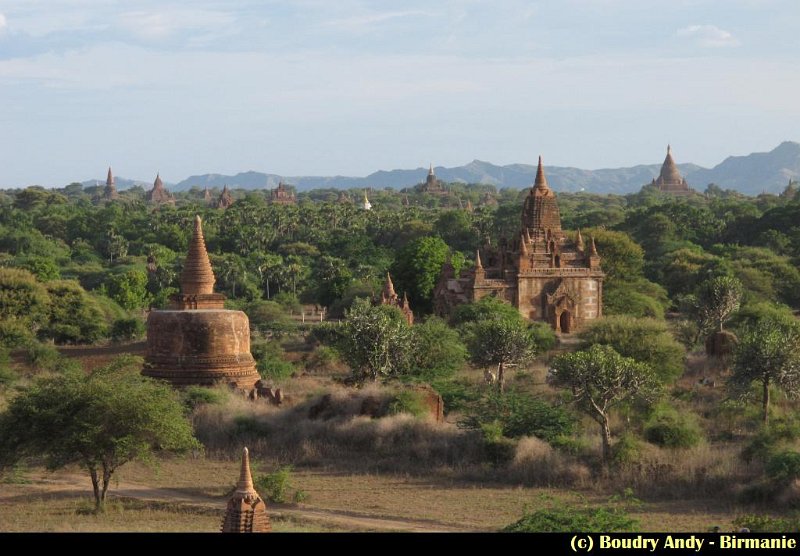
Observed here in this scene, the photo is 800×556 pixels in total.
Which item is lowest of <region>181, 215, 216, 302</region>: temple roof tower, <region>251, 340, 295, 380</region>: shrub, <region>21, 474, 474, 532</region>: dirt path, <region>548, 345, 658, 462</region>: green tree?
<region>21, 474, 474, 532</region>: dirt path

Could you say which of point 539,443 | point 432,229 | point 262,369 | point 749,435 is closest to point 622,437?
point 539,443

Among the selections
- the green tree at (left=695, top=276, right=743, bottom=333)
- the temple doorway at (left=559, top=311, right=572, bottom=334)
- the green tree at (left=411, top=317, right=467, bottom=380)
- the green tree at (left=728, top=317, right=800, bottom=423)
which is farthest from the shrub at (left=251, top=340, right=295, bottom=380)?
the green tree at (left=695, top=276, right=743, bottom=333)

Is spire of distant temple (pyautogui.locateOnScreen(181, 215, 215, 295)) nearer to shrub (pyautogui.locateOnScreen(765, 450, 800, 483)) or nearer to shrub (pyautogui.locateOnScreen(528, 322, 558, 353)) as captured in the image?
shrub (pyautogui.locateOnScreen(528, 322, 558, 353))

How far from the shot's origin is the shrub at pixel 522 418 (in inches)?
947

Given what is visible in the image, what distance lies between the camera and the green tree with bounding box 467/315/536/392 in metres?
31.4

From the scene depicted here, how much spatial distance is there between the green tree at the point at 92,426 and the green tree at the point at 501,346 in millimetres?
11766

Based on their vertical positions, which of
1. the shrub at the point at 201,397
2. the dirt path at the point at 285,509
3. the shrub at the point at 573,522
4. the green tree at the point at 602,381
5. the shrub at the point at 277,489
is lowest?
the dirt path at the point at 285,509

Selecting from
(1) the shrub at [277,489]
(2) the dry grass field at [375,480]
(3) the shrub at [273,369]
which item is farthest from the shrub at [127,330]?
(1) the shrub at [277,489]

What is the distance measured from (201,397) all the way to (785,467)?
43.2 ft

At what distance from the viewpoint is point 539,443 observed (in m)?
23.3

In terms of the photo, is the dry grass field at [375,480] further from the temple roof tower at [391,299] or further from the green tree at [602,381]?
the temple roof tower at [391,299]

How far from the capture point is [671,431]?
23.4 meters

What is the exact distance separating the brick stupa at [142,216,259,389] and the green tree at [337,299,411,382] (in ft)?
10.3

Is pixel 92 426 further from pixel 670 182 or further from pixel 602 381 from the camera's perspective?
pixel 670 182
